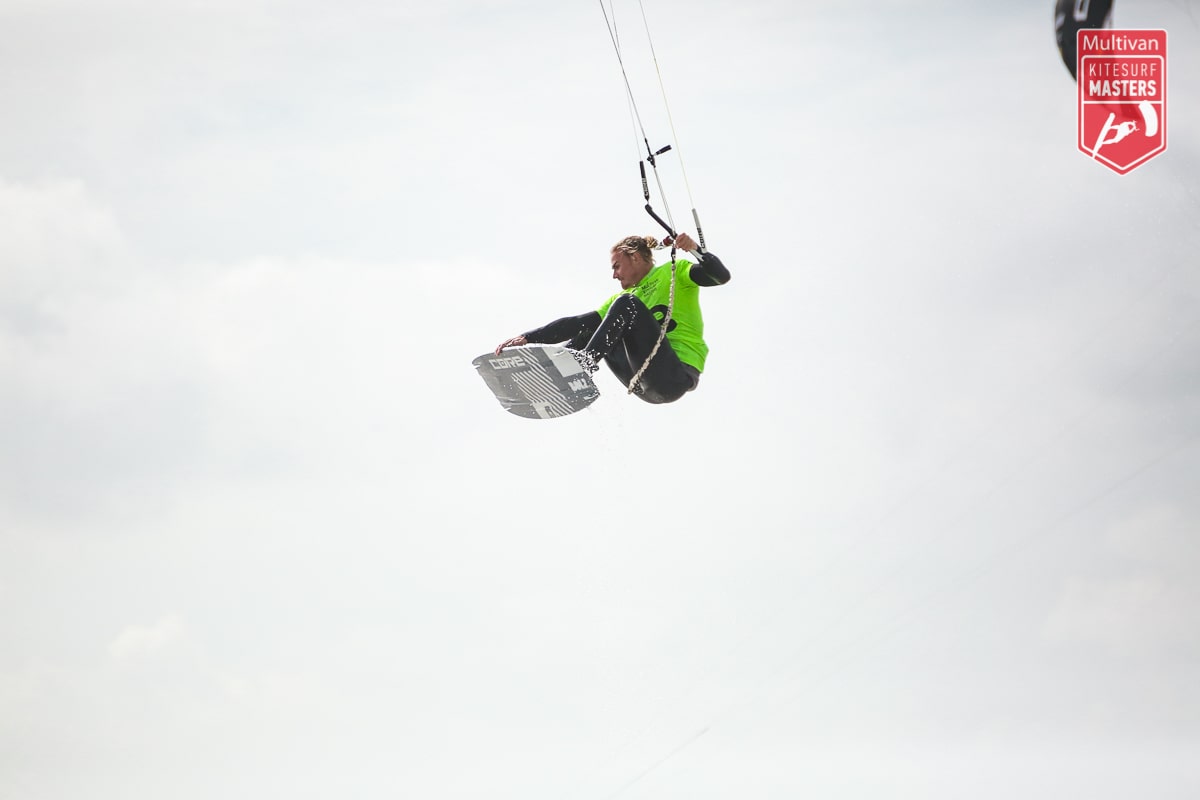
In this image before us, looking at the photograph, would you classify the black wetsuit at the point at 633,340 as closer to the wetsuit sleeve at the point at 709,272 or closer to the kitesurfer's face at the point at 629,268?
the wetsuit sleeve at the point at 709,272

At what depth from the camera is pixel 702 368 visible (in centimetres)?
845

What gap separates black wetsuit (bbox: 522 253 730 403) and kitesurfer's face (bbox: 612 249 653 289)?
45cm

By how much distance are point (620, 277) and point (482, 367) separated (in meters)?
1.32

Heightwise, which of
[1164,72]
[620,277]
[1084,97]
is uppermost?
[620,277]

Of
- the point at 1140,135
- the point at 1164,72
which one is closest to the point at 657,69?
the point at 1164,72

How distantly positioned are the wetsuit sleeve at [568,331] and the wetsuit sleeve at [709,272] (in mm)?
904

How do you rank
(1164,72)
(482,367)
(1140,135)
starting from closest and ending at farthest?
(482,367) < (1164,72) < (1140,135)

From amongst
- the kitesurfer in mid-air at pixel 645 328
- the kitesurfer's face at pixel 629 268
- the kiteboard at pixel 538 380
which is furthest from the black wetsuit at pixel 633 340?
the kitesurfer's face at pixel 629 268

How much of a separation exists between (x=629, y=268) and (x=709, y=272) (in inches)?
39.3

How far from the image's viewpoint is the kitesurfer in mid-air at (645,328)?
26.1 feet

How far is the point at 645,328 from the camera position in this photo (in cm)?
803

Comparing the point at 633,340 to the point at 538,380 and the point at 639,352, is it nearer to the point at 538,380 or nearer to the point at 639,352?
the point at 639,352

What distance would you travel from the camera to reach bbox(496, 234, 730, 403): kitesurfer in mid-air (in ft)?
26.1

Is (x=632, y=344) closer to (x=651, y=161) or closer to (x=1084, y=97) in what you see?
(x=651, y=161)
